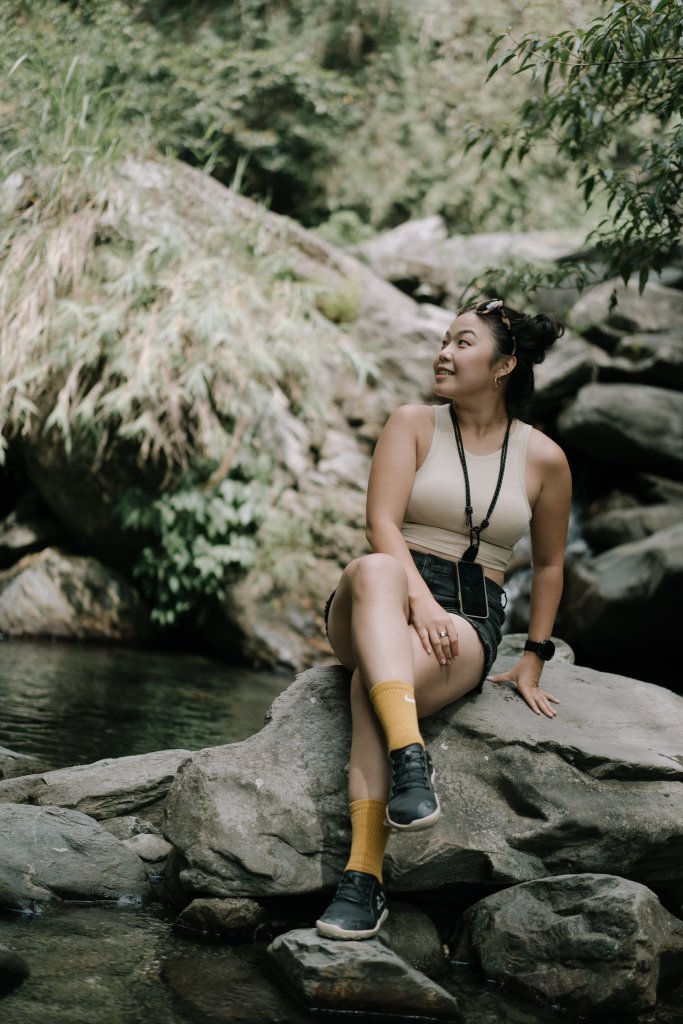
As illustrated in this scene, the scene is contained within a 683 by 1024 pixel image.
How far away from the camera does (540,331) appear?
2.96 m

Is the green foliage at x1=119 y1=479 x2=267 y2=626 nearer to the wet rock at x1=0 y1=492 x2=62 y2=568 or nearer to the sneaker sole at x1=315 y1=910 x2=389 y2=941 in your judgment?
the wet rock at x1=0 y1=492 x2=62 y2=568

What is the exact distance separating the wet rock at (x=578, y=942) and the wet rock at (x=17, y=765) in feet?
6.35

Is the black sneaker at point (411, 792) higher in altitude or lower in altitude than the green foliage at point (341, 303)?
lower

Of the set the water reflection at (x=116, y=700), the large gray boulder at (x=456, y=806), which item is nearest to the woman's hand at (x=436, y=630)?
the large gray boulder at (x=456, y=806)

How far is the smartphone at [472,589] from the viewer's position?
276cm

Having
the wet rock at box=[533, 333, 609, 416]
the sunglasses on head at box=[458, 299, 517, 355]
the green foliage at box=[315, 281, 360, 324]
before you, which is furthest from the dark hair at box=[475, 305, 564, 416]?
the green foliage at box=[315, 281, 360, 324]

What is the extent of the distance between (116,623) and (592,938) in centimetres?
595

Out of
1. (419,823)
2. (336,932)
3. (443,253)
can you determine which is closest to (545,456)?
(419,823)

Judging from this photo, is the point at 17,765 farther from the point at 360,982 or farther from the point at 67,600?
the point at 67,600

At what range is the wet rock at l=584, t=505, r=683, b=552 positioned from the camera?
25.5 feet

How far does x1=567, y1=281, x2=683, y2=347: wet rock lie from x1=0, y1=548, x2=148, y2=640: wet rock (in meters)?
5.38

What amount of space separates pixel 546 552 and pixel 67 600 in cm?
538

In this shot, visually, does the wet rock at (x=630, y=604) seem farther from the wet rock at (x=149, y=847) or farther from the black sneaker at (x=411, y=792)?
the black sneaker at (x=411, y=792)

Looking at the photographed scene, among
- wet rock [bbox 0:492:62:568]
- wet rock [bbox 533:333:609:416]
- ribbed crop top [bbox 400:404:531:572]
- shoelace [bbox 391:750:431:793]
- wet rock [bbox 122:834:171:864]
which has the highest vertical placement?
wet rock [bbox 533:333:609:416]
